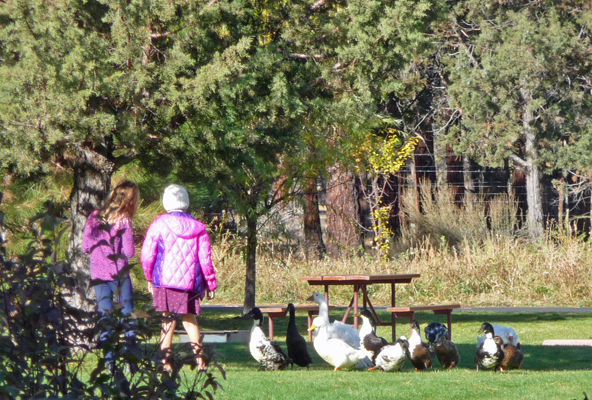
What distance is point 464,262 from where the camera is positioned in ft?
55.7

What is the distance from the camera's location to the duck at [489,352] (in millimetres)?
7414

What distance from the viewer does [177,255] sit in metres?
6.61

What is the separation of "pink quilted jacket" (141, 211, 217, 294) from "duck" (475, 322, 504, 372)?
8.71 feet

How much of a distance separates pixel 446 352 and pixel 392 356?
24.8 inches

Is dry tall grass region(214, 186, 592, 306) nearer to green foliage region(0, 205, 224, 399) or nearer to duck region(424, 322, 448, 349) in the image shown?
duck region(424, 322, 448, 349)

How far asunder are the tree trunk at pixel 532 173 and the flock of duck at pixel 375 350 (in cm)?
1510

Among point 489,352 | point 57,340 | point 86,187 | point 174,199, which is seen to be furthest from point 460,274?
point 57,340

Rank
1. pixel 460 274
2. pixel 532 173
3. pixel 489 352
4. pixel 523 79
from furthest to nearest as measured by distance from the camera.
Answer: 1. pixel 532 173
2. pixel 523 79
3. pixel 460 274
4. pixel 489 352

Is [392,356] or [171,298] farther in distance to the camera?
[392,356]

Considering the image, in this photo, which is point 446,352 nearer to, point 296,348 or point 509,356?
point 509,356

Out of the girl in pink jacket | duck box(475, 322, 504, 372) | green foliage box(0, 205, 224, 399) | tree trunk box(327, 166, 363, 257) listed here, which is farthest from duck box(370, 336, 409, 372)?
tree trunk box(327, 166, 363, 257)

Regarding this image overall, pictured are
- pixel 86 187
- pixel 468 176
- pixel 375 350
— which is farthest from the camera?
pixel 468 176

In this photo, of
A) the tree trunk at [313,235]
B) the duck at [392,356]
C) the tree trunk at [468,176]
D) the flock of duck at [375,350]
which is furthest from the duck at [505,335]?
the tree trunk at [468,176]

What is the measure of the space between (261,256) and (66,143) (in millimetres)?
11978
